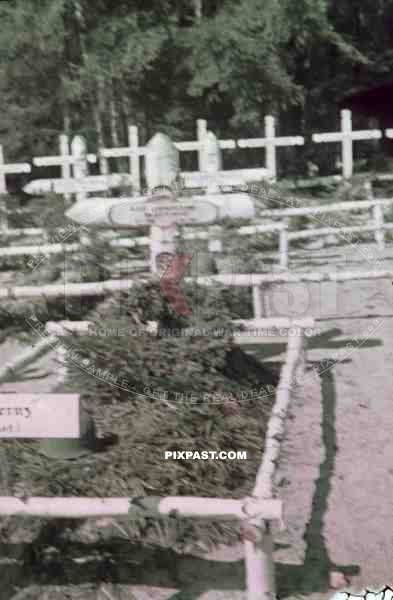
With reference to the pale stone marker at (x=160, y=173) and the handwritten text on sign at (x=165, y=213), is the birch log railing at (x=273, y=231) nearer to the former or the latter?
the pale stone marker at (x=160, y=173)

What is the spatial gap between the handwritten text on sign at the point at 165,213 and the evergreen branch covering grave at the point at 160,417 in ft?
A: 1.35

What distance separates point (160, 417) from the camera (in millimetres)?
4172

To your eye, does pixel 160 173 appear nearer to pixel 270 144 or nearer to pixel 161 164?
pixel 161 164

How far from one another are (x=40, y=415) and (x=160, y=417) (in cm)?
129

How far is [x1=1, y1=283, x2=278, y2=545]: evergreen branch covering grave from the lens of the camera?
3.63 metres

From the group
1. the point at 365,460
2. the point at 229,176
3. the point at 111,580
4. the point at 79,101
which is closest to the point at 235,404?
the point at 365,460

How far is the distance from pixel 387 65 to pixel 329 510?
1541 centimetres

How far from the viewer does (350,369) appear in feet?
17.2

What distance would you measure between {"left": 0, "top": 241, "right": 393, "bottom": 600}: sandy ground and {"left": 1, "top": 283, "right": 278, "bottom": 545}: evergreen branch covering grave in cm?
22

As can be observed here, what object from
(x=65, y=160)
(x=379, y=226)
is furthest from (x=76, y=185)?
(x=379, y=226)

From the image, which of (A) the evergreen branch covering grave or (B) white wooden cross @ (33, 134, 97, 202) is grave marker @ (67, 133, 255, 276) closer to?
(A) the evergreen branch covering grave

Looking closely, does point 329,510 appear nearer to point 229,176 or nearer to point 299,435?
point 299,435

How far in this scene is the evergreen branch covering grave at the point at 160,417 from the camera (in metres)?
3.63

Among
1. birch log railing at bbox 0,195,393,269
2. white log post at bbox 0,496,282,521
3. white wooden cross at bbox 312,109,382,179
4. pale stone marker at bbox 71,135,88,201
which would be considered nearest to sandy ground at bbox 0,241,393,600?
white log post at bbox 0,496,282,521
